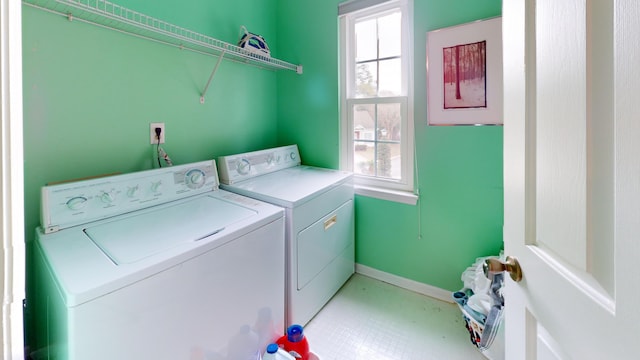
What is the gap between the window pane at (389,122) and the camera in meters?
2.18

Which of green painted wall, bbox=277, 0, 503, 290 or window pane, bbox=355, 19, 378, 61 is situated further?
window pane, bbox=355, 19, 378, 61

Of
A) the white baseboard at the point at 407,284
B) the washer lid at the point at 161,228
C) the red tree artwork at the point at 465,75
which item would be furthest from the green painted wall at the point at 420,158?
the washer lid at the point at 161,228

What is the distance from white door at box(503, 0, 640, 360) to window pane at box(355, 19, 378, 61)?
5.29 feet

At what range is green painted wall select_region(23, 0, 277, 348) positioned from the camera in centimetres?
131

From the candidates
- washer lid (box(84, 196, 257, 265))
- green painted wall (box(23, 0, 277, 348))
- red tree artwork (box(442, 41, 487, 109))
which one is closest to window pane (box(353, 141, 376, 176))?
red tree artwork (box(442, 41, 487, 109))

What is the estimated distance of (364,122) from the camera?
2334 mm

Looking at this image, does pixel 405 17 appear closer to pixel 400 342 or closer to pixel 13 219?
pixel 400 342

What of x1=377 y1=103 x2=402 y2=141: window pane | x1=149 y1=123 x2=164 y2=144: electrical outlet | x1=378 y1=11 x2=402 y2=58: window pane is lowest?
x1=149 y1=123 x2=164 y2=144: electrical outlet

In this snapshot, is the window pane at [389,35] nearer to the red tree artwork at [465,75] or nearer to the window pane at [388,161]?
the red tree artwork at [465,75]

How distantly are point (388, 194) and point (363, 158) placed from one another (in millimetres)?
379

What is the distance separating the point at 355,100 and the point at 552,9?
1811 millimetres

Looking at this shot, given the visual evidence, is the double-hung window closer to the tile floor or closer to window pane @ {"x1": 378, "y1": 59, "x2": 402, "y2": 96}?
window pane @ {"x1": 378, "y1": 59, "x2": 402, "y2": 96}

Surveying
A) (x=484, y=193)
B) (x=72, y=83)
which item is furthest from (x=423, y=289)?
(x=72, y=83)

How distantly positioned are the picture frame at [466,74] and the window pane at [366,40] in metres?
0.48
